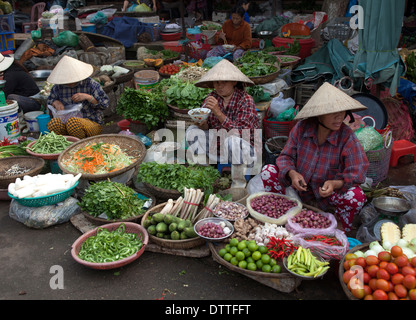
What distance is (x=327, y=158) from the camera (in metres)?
3.36

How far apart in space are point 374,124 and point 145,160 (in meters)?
2.86

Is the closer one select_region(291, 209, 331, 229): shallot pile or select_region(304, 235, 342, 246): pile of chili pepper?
select_region(304, 235, 342, 246): pile of chili pepper

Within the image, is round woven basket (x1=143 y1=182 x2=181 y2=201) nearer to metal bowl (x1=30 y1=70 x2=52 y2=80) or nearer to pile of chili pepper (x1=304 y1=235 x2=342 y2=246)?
pile of chili pepper (x1=304 y1=235 x2=342 y2=246)

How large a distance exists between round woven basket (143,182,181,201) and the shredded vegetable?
17.2 inches

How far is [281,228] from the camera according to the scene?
126 inches

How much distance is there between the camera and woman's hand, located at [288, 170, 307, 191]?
3344 millimetres

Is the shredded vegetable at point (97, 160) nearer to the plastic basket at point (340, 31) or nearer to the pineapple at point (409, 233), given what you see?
the pineapple at point (409, 233)

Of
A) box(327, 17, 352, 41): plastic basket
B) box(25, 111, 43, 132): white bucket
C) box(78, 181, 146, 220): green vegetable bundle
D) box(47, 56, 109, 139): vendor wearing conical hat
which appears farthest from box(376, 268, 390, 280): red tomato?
box(327, 17, 352, 41): plastic basket

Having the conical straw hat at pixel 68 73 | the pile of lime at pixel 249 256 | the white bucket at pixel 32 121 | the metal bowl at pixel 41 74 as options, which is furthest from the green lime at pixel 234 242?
the metal bowl at pixel 41 74

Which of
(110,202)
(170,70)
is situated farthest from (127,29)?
(110,202)

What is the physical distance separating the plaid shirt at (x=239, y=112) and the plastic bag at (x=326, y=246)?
1.44m

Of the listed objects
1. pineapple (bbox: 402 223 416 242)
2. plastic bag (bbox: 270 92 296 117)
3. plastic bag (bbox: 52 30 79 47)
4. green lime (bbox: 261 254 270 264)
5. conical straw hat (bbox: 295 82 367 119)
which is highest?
plastic bag (bbox: 52 30 79 47)

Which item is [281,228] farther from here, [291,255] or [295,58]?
[295,58]

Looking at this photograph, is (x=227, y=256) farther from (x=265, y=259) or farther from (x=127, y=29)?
(x=127, y=29)
